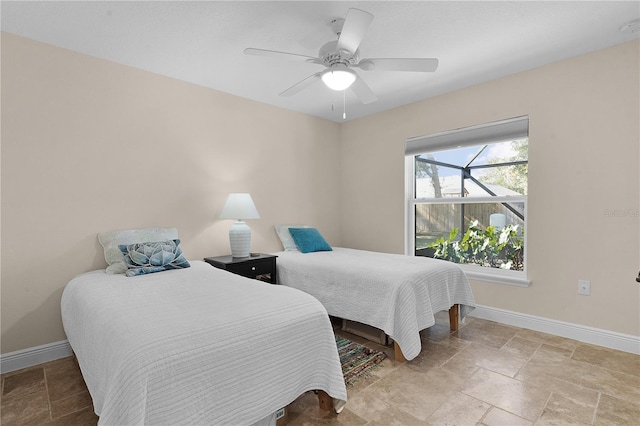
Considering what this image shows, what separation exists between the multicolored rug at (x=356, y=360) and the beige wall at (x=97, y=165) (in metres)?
1.69

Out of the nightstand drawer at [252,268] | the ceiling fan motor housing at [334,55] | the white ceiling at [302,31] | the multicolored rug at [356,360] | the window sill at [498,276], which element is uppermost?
the white ceiling at [302,31]

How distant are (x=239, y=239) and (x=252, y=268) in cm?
32

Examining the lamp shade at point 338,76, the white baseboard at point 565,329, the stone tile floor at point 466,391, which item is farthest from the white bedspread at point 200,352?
the white baseboard at point 565,329

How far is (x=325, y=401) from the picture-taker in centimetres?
176

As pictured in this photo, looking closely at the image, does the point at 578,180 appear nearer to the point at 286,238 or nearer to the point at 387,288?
the point at 387,288

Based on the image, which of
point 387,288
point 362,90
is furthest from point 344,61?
point 387,288

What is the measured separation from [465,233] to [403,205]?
2.53 feet

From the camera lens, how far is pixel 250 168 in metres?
3.74

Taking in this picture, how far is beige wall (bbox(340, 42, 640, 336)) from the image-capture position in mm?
2504

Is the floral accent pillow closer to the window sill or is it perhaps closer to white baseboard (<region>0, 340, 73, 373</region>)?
white baseboard (<region>0, 340, 73, 373</region>)

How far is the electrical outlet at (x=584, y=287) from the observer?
2686 millimetres

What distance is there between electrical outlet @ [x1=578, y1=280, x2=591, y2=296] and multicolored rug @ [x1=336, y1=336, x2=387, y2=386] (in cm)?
177

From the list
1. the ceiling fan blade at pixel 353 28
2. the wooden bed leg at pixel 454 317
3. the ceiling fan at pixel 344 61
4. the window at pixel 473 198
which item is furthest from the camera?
the window at pixel 473 198

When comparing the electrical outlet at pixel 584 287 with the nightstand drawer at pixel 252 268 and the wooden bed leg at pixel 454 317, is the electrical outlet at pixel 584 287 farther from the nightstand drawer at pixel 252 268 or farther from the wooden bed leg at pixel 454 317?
the nightstand drawer at pixel 252 268
